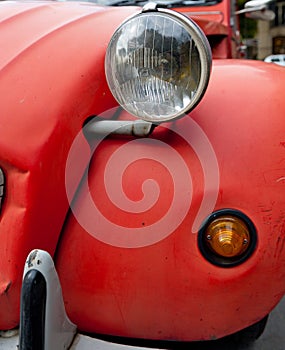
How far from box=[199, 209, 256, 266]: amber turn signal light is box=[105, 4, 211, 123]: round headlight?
0.30 meters

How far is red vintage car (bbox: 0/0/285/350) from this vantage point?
4.00 feet

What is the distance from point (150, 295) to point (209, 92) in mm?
633

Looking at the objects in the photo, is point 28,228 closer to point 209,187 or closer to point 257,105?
point 209,187

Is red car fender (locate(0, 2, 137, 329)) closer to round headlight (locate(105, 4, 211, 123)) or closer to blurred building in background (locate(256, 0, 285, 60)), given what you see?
round headlight (locate(105, 4, 211, 123))

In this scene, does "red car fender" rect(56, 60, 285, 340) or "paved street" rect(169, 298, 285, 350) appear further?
"paved street" rect(169, 298, 285, 350)

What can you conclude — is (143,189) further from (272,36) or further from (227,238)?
(272,36)

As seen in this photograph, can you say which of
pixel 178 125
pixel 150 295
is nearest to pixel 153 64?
pixel 178 125

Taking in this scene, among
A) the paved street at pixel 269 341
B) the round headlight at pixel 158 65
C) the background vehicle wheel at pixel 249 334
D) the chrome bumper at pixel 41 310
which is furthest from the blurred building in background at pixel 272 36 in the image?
the chrome bumper at pixel 41 310

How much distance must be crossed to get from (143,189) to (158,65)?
339 mm

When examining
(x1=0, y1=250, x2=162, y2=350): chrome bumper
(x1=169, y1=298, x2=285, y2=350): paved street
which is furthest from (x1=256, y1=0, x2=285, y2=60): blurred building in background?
(x1=0, y1=250, x2=162, y2=350): chrome bumper

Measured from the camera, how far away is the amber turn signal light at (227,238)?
→ 1237mm

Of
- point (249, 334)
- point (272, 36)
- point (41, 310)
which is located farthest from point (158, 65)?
point (272, 36)

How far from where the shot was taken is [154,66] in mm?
1242

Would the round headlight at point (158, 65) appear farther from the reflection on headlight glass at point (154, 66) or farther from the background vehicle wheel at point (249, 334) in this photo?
the background vehicle wheel at point (249, 334)
